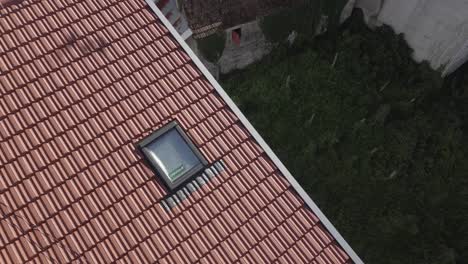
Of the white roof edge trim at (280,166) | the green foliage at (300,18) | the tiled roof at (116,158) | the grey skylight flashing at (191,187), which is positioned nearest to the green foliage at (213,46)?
the green foliage at (300,18)

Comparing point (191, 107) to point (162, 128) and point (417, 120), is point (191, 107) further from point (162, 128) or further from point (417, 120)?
point (417, 120)

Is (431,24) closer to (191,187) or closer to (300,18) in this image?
(300,18)

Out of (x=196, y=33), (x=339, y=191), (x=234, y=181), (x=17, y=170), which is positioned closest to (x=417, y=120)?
(x=339, y=191)

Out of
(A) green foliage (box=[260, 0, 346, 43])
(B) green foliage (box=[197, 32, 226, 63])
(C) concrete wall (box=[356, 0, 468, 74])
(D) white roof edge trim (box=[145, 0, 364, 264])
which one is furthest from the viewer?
(A) green foliage (box=[260, 0, 346, 43])

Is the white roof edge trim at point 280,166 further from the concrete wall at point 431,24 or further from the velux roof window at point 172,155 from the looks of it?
the concrete wall at point 431,24

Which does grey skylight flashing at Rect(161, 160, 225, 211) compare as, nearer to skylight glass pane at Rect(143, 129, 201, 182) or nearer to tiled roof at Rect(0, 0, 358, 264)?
tiled roof at Rect(0, 0, 358, 264)

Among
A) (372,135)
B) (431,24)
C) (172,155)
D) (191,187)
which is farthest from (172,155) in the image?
(431,24)

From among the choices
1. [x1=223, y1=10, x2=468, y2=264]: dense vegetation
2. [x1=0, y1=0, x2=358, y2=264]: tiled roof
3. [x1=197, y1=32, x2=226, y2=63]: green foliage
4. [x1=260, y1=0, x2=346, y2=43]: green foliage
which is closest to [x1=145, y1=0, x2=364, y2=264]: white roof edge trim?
[x1=0, y1=0, x2=358, y2=264]: tiled roof
